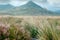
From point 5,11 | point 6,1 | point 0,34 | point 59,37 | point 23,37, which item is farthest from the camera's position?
point 5,11

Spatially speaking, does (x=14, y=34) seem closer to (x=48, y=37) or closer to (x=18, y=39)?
(x=18, y=39)

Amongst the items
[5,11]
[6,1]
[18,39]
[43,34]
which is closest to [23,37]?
[18,39]

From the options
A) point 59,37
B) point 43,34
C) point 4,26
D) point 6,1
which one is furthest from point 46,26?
point 6,1

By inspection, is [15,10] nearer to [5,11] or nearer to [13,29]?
[5,11]

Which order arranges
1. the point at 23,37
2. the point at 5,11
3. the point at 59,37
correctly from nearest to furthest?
the point at 59,37, the point at 23,37, the point at 5,11

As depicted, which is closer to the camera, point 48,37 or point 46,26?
point 48,37

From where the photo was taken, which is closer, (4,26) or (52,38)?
(52,38)

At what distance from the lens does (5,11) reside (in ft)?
72.3

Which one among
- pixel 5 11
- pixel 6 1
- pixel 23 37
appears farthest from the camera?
pixel 5 11

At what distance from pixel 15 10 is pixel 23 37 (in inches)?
704

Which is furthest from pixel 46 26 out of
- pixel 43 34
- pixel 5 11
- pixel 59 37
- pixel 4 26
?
pixel 5 11

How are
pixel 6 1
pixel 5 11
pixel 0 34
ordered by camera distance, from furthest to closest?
pixel 5 11, pixel 6 1, pixel 0 34

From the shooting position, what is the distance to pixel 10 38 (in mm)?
4980

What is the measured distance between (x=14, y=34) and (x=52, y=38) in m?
0.88
